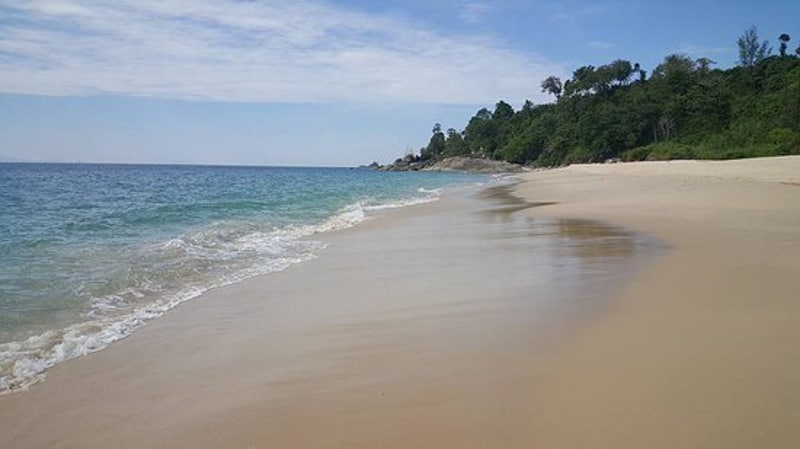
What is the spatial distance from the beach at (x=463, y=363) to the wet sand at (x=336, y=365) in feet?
0.06

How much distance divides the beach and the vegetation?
3929 cm

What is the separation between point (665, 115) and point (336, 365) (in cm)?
8012

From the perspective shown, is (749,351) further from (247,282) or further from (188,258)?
(188,258)

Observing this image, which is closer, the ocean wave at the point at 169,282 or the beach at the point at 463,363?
the beach at the point at 463,363

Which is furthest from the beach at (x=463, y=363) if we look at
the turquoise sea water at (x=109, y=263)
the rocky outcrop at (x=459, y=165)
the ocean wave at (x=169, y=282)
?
the rocky outcrop at (x=459, y=165)

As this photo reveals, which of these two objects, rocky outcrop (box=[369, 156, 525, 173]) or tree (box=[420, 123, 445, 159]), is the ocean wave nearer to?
rocky outcrop (box=[369, 156, 525, 173])

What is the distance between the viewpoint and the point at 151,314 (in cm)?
630

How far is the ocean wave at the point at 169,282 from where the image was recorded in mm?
4801

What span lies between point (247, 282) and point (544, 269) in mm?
4273

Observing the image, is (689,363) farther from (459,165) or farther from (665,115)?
(459,165)

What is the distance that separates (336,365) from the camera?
434 centimetres

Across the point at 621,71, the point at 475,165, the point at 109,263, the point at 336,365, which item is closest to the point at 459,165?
the point at 475,165

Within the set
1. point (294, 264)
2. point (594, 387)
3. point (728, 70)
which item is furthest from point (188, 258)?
point (728, 70)

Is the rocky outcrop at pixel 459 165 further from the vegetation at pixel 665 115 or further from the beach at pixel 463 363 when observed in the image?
the beach at pixel 463 363
